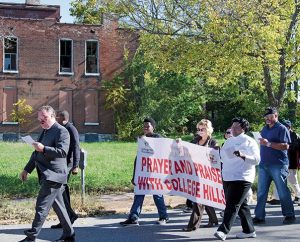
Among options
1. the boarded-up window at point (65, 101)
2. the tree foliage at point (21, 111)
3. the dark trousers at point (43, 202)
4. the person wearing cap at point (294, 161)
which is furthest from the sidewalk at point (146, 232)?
the boarded-up window at point (65, 101)

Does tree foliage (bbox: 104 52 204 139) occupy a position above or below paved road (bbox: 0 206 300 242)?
above

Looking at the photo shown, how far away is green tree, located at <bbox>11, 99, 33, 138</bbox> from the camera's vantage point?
3712 cm

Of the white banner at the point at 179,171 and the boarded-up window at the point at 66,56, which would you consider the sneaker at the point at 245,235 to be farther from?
the boarded-up window at the point at 66,56

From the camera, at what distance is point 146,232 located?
31.1 feet

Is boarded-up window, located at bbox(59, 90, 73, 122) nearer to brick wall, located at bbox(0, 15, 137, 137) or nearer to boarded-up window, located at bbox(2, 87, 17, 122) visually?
brick wall, located at bbox(0, 15, 137, 137)

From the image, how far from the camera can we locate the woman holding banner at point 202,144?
9.56m

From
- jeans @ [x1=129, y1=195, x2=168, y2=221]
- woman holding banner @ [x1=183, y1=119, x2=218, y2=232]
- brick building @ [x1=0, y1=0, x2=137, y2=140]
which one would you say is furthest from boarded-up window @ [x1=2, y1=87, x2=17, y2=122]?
woman holding banner @ [x1=183, y1=119, x2=218, y2=232]

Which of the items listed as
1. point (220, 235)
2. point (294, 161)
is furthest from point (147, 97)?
point (220, 235)

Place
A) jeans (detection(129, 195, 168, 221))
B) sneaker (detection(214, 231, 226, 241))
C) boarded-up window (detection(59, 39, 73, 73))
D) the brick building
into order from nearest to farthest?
1. sneaker (detection(214, 231, 226, 241))
2. jeans (detection(129, 195, 168, 221))
3. the brick building
4. boarded-up window (detection(59, 39, 73, 73))

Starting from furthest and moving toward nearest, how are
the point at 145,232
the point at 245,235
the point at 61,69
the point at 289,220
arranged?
the point at 61,69
the point at 289,220
the point at 145,232
the point at 245,235

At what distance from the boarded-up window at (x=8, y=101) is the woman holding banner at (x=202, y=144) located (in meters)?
29.5

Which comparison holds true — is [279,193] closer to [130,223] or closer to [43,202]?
[130,223]

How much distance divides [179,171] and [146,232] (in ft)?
4.17

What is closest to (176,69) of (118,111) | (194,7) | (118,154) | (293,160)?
(194,7)
